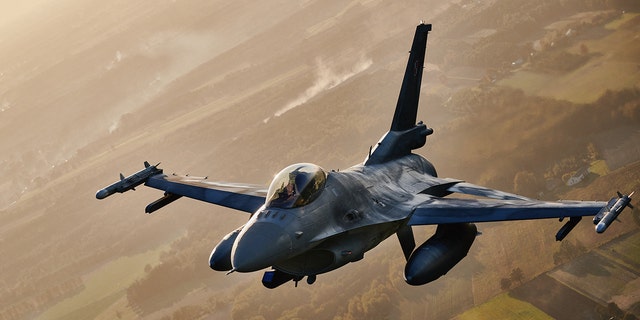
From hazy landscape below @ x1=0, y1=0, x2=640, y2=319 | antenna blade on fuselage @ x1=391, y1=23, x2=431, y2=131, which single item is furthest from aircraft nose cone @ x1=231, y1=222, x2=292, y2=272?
hazy landscape below @ x1=0, y1=0, x2=640, y2=319

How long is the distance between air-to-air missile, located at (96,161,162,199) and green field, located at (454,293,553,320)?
5221 cm

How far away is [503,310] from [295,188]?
191ft

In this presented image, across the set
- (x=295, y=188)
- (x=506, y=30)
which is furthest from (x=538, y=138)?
(x=295, y=188)

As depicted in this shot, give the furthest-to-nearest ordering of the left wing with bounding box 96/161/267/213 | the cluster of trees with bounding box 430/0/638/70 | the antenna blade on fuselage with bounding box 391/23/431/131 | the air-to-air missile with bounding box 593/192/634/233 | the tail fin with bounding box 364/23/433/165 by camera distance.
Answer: the cluster of trees with bounding box 430/0/638/70 < the antenna blade on fuselage with bounding box 391/23/431/131 < the tail fin with bounding box 364/23/433/165 < the left wing with bounding box 96/161/267/213 < the air-to-air missile with bounding box 593/192/634/233

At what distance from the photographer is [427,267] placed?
21781 mm

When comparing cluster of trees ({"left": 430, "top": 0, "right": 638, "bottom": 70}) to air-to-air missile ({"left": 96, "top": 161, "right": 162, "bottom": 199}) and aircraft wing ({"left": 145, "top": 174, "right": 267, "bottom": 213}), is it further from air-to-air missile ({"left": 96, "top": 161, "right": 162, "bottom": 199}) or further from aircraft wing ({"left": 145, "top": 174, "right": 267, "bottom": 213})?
air-to-air missile ({"left": 96, "top": 161, "right": 162, "bottom": 199})

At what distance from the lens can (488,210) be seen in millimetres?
23000

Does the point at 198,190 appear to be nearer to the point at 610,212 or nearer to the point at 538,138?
the point at 610,212

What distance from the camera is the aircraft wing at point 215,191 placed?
1049 inches

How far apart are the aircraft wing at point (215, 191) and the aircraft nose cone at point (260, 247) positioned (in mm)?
7486

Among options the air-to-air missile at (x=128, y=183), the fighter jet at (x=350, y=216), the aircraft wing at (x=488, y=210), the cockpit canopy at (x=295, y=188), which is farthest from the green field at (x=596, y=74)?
the cockpit canopy at (x=295, y=188)

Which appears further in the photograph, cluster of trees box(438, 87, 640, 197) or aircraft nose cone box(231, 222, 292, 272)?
cluster of trees box(438, 87, 640, 197)

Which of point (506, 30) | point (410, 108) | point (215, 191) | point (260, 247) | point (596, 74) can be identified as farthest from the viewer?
point (506, 30)

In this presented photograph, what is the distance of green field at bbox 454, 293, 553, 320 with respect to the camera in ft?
227
